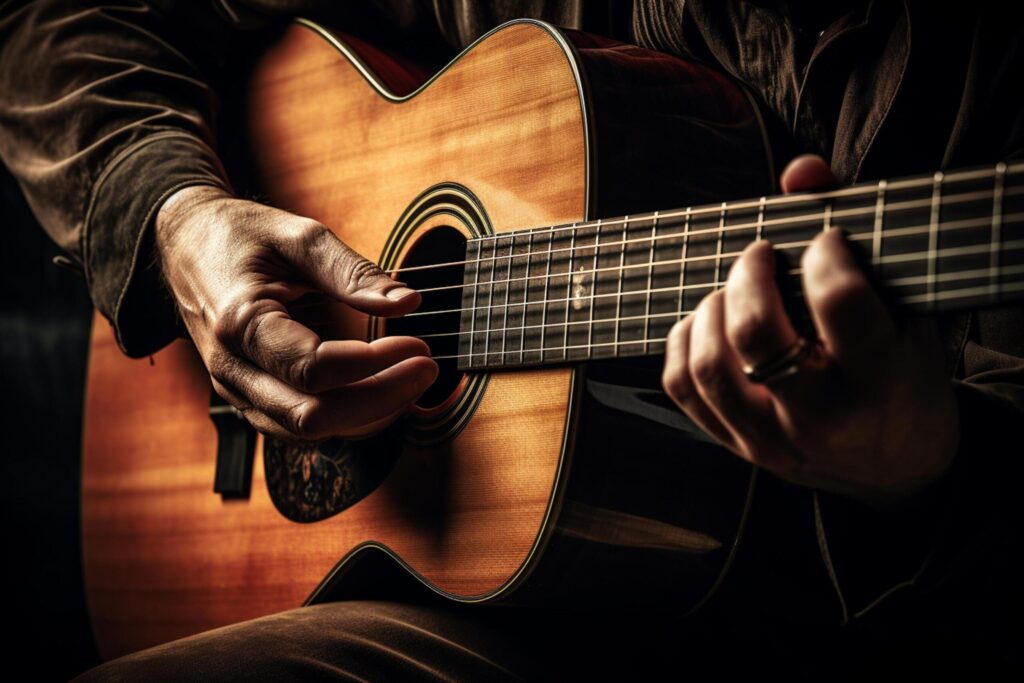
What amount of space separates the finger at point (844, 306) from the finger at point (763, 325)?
0.8 inches

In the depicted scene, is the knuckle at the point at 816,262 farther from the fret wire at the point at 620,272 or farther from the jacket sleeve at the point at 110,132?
the jacket sleeve at the point at 110,132

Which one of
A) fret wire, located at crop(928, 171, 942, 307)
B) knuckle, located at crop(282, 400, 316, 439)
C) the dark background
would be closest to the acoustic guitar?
fret wire, located at crop(928, 171, 942, 307)

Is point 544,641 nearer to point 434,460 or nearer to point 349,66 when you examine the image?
point 434,460

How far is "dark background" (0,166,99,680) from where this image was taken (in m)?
1.53

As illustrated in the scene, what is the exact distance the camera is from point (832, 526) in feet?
2.38

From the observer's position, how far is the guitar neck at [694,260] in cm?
52

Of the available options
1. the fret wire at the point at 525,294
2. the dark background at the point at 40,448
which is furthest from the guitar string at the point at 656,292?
the dark background at the point at 40,448

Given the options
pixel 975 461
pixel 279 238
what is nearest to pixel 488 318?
pixel 279 238

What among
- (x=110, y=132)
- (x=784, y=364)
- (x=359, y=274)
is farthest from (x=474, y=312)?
(x=110, y=132)

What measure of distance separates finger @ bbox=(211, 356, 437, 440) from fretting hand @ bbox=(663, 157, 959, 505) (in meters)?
0.28

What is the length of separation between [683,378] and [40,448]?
4.59 feet

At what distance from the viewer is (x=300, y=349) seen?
0.83m

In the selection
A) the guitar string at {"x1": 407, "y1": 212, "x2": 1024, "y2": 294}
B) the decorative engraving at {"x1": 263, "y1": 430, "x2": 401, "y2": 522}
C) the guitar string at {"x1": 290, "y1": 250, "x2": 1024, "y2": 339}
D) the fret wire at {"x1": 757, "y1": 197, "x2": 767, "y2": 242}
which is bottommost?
the decorative engraving at {"x1": 263, "y1": 430, "x2": 401, "y2": 522}

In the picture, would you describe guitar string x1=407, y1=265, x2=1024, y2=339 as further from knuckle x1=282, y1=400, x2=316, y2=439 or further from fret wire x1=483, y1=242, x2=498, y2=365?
knuckle x1=282, y1=400, x2=316, y2=439
